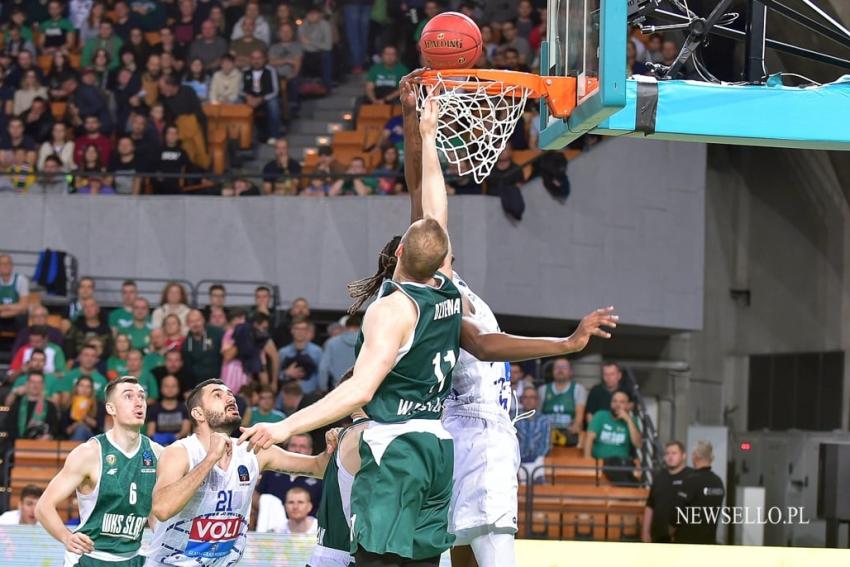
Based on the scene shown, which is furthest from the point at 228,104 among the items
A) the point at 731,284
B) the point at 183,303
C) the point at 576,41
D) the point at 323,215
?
the point at 576,41

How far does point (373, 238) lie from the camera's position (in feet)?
50.5

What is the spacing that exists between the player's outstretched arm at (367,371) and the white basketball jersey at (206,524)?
1.34m

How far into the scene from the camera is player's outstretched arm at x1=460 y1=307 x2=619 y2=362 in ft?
17.6

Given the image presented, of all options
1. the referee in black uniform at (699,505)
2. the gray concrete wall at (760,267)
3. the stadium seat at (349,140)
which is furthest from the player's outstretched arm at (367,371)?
the gray concrete wall at (760,267)

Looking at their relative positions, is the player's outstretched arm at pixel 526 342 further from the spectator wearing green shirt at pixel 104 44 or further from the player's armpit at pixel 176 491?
the spectator wearing green shirt at pixel 104 44

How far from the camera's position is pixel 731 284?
61.4ft

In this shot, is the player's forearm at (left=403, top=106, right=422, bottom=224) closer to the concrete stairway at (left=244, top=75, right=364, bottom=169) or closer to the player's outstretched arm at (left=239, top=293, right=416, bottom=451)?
the player's outstretched arm at (left=239, top=293, right=416, bottom=451)

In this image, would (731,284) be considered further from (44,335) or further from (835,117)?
(835,117)

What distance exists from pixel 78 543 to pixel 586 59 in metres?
3.45

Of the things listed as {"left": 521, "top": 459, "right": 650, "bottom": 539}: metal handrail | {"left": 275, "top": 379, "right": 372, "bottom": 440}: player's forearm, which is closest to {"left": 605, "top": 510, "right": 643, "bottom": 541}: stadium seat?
{"left": 521, "top": 459, "right": 650, "bottom": 539}: metal handrail

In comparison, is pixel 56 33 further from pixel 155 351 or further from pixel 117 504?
pixel 117 504

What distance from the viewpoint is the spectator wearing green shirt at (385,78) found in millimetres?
16547

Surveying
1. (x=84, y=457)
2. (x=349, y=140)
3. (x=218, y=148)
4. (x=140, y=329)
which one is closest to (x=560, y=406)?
(x=140, y=329)

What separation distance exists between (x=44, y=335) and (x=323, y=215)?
358 cm
